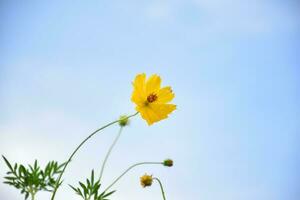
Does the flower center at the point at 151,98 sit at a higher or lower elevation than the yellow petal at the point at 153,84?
lower

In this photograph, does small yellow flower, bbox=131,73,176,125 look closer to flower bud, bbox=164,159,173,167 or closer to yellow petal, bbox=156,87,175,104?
yellow petal, bbox=156,87,175,104

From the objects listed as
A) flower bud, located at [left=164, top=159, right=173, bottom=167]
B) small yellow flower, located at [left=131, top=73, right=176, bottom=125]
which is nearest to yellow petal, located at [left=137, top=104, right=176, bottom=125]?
small yellow flower, located at [left=131, top=73, right=176, bottom=125]

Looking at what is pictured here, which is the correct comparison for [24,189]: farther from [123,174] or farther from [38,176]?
[123,174]

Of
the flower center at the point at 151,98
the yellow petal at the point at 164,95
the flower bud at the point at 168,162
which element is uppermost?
the yellow petal at the point at 164,95

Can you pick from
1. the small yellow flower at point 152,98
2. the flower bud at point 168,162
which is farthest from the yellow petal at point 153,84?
the flower bud at point 168,162

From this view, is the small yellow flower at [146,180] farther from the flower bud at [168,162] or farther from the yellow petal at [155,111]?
the yellow petal at [155,111]

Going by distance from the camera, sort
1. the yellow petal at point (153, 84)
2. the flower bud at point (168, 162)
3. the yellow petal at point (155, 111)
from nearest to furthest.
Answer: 1. the yellow petal at point (155, 111)
2. the yellow petal at point (153, 84)
3. the flower bud at point (168, 162)

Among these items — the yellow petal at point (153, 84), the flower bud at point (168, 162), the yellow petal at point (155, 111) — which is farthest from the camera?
the flower bud at point (168, 162)

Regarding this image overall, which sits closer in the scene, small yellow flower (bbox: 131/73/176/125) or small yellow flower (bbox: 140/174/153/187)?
small yellow flower (bbox: 131/73/176/125)

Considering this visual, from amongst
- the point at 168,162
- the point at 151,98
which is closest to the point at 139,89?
the point at 151,98
